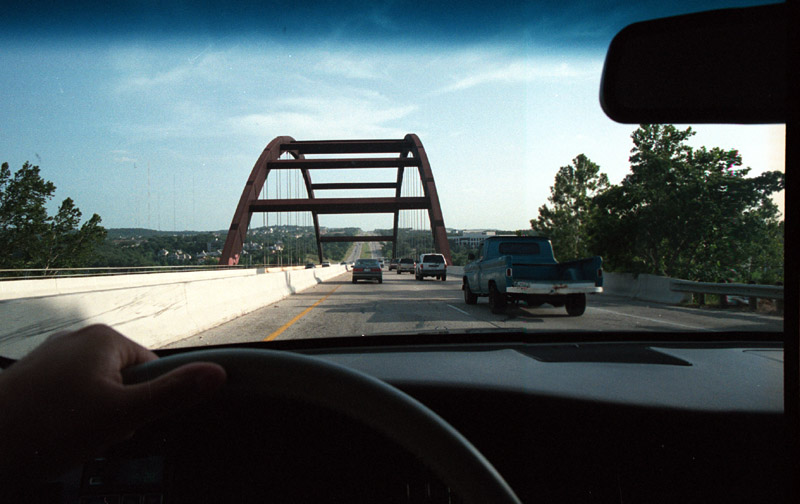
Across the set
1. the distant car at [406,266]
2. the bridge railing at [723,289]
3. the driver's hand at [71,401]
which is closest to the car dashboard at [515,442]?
the bridge railing at [723,289]

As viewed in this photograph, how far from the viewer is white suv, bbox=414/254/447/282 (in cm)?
3534

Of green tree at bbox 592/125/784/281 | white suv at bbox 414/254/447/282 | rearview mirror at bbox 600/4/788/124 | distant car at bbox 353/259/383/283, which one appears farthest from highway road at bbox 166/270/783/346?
white suv at bbox 414/254/447/282

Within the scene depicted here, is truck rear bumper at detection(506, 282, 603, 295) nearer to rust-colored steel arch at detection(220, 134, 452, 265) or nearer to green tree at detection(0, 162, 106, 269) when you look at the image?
green tree at detection(0, 162, 106, 269)

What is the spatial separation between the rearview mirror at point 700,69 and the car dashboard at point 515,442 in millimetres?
1006

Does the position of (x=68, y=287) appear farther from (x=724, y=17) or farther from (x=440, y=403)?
(x=724, y=17)

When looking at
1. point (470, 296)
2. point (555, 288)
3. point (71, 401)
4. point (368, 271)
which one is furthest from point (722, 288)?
point (368, 271)

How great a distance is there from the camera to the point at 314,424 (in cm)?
212

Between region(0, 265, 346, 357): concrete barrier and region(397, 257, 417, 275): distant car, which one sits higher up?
region(0, 265, 346, 357): concrete barrier

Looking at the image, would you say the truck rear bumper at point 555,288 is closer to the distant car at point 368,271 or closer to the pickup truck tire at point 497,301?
the pickup truck tire at point 497,301

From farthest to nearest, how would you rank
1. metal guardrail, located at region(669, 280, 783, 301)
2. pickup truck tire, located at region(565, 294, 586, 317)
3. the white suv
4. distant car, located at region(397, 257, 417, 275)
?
distant car, located at region(397, 257, 417, 275)
the white suv
pickup truck tire, located at region(565, 294, 586, 317)
metal guardrail, located at region(669, 280, 783, 301)

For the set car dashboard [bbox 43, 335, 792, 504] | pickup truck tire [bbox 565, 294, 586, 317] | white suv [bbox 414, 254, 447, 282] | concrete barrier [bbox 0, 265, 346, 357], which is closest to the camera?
car dashboard [bbox 43, 335, 792, 504]

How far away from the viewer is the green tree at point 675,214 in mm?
2998

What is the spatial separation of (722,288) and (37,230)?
4.20 meters

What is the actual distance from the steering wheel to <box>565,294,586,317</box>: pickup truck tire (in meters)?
5.77
